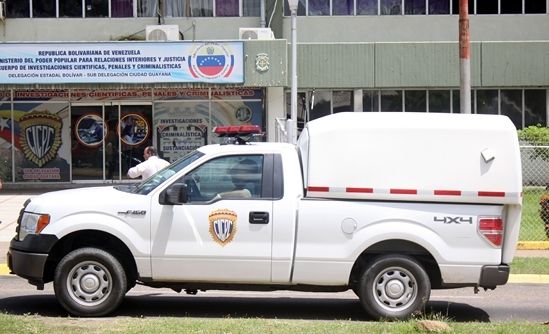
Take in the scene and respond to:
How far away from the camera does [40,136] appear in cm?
2373

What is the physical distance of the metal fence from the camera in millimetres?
13742

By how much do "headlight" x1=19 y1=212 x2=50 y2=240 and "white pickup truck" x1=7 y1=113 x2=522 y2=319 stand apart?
2 centimetres

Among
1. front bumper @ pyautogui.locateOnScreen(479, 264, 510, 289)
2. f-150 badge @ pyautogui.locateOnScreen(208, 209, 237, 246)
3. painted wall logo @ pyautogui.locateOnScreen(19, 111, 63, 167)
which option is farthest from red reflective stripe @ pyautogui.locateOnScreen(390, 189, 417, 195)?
painted wall logo @ pyautogui.locateOnScreen(19, 111, 63, 167)

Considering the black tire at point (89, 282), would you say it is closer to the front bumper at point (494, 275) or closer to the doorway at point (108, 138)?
the front bumper at point (494, 275)

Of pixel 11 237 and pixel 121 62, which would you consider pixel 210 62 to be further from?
pixel 11 237

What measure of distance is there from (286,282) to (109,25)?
63.8ft

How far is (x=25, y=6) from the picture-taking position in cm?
2522

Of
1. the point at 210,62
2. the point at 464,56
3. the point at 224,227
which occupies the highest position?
the point at 210,62

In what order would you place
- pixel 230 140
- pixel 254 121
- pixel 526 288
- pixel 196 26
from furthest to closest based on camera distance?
pixel 196 26, pixel 254 121, pixel 526 288, pixel 230 140

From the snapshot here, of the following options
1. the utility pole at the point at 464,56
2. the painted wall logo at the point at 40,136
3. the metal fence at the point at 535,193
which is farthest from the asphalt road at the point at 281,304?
the painted wall logo at the point at 40,136

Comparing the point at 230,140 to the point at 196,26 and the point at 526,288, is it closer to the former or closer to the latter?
the point at 526,288

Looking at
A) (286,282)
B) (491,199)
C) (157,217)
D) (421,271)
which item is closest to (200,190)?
(157,217)

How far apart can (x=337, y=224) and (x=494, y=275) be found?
5.27 feet

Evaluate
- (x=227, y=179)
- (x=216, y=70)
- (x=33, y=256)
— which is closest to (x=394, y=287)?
(x=227, y=179)
